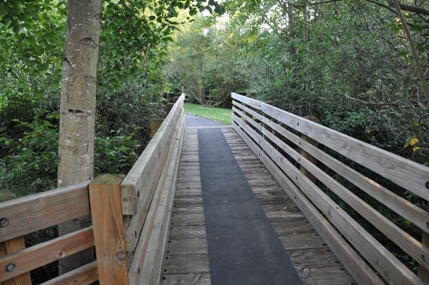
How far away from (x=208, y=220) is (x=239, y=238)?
55 cm

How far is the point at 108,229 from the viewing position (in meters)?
1.47

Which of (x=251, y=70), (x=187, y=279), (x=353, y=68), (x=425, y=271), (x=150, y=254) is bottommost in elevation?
(x=187, y=279)

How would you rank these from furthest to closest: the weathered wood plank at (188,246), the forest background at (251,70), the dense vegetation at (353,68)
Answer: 1. the dense vegetation at (353,68)
2. the forest background at (251,70)
3. the weathered wood plank at (188,246)

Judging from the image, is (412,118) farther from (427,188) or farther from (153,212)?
(153,212)

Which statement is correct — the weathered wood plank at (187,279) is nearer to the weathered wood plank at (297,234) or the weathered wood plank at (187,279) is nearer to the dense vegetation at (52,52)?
the weathered wood plank at (297,234)

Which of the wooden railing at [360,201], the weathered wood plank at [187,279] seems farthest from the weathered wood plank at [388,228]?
the weathered wood plank at [187,279]

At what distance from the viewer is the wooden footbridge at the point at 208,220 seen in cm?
134

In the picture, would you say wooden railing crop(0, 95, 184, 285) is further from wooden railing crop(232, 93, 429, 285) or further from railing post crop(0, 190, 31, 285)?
wooden railing crop(232, 93, 429, 285)

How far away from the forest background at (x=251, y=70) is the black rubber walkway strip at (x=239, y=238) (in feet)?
4.97

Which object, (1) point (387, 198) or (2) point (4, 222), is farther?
(1) point (387, 198)

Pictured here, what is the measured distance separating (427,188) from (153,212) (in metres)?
1.84

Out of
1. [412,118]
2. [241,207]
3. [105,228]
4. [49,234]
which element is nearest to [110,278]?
[105,228]

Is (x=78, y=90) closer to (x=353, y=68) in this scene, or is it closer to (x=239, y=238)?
(x=239, y=238)

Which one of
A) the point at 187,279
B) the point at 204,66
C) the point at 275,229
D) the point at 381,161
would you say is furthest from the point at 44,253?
the point at 204,66
